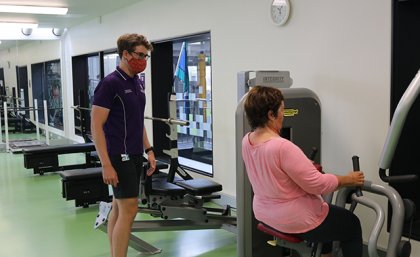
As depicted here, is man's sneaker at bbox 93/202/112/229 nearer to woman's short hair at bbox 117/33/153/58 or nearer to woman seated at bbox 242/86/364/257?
woman's short hair at bbox 117/33/153/58

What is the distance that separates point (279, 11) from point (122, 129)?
73.3 inches

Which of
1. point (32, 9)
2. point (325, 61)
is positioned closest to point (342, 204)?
point (325, 61)

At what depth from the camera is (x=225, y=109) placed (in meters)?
4.81

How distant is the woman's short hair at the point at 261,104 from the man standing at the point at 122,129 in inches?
41.0

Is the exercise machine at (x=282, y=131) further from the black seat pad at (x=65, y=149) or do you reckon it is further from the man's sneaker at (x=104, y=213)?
the black seat pad at (x=65, y=149)

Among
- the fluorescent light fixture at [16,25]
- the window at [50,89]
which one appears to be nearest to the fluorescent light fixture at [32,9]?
the fluorescent light fixture at [16,25]

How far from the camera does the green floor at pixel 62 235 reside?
369cm

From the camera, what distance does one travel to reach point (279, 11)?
12.8ft

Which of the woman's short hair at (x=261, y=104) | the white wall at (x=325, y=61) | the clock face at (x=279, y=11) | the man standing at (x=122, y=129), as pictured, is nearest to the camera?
the woman's short hair at (x=261, y=104)

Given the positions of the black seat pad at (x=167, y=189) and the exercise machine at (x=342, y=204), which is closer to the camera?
the exercise machine at (x=342, y=204)

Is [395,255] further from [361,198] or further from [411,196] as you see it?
[411,196]

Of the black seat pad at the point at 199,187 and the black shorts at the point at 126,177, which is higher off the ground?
the black shorts at the point at 126,177

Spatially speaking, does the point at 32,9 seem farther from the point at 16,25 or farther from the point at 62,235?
the point at 62,235

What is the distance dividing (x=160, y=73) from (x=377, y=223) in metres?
4.60
